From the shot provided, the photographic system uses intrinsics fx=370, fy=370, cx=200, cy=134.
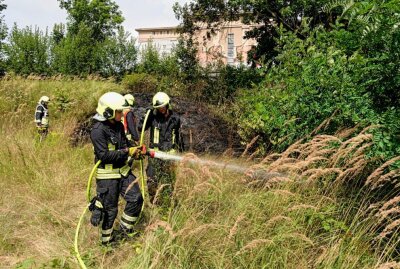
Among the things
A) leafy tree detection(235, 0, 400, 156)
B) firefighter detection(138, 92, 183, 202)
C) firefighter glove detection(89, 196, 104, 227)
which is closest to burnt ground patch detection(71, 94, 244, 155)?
firefighter detection(138, 92, 183, 202)

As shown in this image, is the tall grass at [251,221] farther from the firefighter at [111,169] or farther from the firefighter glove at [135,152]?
the firefighter glove at [135,152]

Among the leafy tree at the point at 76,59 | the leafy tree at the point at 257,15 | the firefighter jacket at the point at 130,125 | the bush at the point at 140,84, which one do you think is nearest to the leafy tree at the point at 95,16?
the leafy tree at the point at 76,59

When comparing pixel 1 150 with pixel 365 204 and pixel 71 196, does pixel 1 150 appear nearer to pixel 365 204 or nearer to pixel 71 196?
pixel 71 196

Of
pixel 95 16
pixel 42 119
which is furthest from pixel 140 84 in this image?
pixel 95 16

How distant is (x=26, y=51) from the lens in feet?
72.0

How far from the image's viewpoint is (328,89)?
4.22 m

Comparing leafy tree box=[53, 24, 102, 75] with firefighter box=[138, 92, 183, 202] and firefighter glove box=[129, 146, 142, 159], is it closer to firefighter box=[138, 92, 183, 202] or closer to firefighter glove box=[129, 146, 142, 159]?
firefighter box=[138, 92, 183, 202]

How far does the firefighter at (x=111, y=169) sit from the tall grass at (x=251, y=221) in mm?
266

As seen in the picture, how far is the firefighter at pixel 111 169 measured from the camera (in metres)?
3.82

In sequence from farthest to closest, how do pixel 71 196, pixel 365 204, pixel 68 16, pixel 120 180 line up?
pixel 68 16 → pixel 71 196 → pixel 120 180 → pixel 365 204

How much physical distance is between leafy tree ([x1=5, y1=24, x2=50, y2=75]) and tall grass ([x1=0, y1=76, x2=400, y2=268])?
18.8 metres

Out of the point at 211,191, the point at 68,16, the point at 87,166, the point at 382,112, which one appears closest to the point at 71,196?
the point at 87,166

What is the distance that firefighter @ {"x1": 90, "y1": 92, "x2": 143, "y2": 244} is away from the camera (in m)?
3.82

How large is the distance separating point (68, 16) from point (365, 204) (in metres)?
34.9
